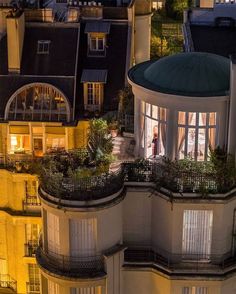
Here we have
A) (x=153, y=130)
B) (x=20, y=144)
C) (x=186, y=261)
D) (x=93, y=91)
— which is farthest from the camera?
(x=93, y=91)

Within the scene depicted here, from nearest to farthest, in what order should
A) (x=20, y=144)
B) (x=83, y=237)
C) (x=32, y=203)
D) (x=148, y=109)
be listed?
1. (x=83, y=237)
2. (x=148, y=109)
3. (x=32, y=203)
4. (x=20, y=144)

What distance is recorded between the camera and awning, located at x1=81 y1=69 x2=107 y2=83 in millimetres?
62844

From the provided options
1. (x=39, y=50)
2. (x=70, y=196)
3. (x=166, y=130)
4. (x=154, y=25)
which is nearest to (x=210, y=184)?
(x=166, y=130)

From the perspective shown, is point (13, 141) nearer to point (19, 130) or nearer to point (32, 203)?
point (19, 130)

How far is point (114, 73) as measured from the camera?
64.2 m

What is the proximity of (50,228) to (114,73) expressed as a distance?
25276 mm

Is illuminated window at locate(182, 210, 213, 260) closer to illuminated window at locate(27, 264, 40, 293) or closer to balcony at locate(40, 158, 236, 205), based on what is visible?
balcony at locate(40, 158, 236, 205)

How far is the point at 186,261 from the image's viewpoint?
41719 millimetres

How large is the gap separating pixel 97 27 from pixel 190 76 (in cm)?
2434

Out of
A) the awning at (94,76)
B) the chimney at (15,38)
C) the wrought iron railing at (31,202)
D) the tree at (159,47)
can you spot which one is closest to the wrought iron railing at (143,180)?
the wrought iron railing at (31,202)

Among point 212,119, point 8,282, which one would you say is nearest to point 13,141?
point 8,282

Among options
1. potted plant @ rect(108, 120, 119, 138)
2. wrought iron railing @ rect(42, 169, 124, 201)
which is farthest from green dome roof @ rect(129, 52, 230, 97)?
wrought iron railing @ rect(42, 169, 124, 201)

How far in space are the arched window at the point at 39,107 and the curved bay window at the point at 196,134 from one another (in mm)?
19812

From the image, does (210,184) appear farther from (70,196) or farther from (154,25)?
(154,25)
